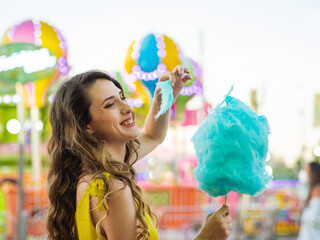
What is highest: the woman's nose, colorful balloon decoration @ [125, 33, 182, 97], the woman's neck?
colorful balloon decoration @ [125, 33, 182, 97]

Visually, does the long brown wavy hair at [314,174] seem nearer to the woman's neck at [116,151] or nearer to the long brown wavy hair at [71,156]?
the long brown wavy hair at [71,156]

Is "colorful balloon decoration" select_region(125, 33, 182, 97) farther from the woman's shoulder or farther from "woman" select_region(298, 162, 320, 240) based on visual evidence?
the woman's shoulder

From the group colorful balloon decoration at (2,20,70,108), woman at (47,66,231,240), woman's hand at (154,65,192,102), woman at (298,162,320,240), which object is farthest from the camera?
colorful balloon decoration at (2,20,70,108)

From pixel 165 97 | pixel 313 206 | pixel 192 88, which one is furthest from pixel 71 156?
pixel 192 88

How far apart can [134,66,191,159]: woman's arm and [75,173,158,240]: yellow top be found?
0.49 m

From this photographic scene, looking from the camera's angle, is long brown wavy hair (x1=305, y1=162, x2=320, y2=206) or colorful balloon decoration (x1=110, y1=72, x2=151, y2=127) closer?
long brown wavy hair (x1=305, y1=162, x2=320, y2=206)

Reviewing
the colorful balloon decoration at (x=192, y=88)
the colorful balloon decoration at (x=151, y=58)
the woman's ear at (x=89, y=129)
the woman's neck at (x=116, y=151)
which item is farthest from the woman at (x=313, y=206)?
the woman's ear at (x=89, y=129)

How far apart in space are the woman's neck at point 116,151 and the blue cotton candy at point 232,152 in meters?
0.32

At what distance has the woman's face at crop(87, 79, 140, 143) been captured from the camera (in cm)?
155

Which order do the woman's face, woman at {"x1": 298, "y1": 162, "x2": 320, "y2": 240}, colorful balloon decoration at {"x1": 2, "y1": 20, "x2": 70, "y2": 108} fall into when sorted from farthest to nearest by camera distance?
1. colorful balloon decoration at {"x1": 2, "y1": 20, "x2": 70, "y2": 108}
2. woman at {"x1": 298, "y1": 162, "x2": 320, "y2": 240}
3. the woman's face

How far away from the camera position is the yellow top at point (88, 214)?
142cm

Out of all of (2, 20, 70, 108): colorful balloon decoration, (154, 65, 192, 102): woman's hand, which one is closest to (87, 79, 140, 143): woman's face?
(154, 65, 192, 102): woman's hand

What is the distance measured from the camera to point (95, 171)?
1.48m

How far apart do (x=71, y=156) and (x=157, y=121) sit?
1.69 ft
